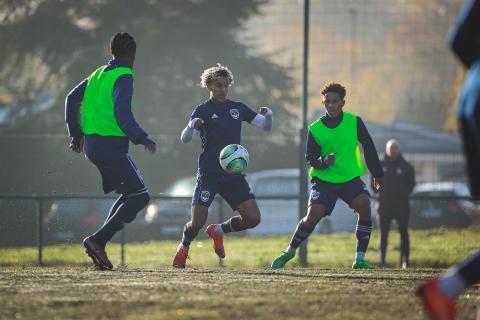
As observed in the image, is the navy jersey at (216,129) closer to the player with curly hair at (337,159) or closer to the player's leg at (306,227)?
the player with curly hair at (337,159)

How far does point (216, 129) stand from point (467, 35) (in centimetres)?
572

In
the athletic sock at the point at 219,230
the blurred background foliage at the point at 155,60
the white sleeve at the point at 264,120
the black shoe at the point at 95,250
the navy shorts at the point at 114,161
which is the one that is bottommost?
the black shoe at the point at 95,250

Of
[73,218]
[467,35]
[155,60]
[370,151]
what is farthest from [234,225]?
[155,60]

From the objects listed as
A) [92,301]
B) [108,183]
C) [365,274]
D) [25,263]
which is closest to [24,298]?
[92,301]

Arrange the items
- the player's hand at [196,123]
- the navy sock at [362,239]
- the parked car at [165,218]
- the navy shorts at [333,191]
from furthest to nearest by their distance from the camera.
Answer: the parked car at [165,218], the navy sock at [362,239], the navy shorts at [333,191], the player's hand at [196,123]

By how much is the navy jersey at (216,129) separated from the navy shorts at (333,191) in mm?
1015

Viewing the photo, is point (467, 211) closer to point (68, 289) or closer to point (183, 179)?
point (183, 179)

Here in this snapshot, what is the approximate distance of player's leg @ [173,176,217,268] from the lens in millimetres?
12180

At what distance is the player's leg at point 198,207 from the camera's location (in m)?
12.2

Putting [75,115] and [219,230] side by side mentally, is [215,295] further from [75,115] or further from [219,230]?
[219,230]

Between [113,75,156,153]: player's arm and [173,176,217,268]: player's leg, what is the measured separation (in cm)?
144

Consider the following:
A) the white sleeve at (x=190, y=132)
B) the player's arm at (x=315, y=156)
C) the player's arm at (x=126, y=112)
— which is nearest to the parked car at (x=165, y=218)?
the player's arm at (x=315, y=156)

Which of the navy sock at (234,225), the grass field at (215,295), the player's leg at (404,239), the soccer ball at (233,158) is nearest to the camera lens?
the grass field at (215,295)

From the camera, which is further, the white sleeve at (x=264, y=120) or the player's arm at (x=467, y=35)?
the white sleeve at (x=264, y=120)
